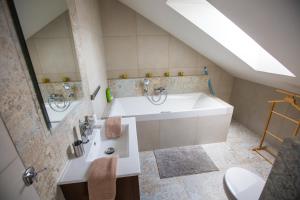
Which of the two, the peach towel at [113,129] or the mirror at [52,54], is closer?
the mirror at [52,54]

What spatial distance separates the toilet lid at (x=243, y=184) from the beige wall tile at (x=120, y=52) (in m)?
2.21

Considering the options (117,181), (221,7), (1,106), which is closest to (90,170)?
(117,181)

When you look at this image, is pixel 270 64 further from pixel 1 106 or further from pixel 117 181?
pixel 1 106

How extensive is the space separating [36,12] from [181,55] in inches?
92.0

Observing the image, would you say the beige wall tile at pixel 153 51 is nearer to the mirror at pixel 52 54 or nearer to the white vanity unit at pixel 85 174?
the mirror at pixel 52 54

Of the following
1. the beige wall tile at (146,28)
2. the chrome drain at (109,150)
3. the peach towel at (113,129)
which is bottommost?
the chrome drain at (109,150)

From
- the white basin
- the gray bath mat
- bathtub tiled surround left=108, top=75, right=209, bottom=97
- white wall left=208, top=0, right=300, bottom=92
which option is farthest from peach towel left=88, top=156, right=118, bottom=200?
bathtub tiled surround left=108, top=75, right=209, bottom=97

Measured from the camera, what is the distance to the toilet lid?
1.02m

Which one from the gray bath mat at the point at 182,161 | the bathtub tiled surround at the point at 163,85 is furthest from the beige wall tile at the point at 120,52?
the gray bath mat at the point at 182,161

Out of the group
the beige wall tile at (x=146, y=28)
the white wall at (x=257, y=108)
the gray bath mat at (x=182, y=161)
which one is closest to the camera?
the gray bath mat at (x=182, y=161)

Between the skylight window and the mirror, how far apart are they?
3.40 ft

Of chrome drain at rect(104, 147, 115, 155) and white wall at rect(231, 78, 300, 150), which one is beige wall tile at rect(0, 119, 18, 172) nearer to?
chrome drain at rect(104, 147, 115, 155)

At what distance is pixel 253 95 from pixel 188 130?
1.44 m

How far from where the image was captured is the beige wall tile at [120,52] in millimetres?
2529
